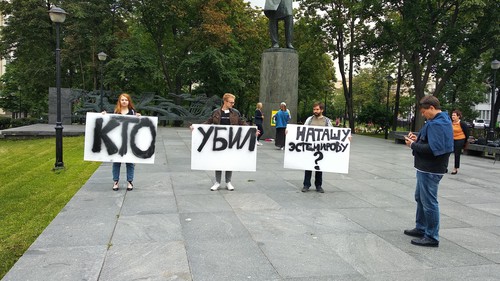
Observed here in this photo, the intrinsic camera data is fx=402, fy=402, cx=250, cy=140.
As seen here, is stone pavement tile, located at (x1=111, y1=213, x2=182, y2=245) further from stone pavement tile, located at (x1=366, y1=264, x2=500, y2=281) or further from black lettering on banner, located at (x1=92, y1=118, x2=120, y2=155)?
stone pavement tile, located at (x1=366, y1=264, x2=500, y2=281)

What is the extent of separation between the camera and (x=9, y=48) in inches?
1328

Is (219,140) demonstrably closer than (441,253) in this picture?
No

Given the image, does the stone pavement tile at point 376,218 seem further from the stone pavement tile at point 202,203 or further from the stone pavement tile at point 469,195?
the stone pavement tile at point 469,195

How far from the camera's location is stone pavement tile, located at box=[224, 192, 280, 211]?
6.83 metres

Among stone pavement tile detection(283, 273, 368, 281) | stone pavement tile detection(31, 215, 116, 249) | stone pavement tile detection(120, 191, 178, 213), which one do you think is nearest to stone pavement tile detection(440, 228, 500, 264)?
stone pavement tile detection(283, 273, 368, 281)

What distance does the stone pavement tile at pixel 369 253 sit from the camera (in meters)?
4.39

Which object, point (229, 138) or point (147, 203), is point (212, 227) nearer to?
point (147, 203)

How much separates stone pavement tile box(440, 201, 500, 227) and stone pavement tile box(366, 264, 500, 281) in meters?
2.11

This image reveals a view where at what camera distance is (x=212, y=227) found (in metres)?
5.62

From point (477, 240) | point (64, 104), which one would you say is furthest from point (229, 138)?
point (64, 104)

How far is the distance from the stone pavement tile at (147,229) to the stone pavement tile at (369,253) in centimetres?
203

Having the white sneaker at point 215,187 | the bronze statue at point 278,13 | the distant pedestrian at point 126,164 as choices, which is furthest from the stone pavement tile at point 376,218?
the bronze statue at point 278,13

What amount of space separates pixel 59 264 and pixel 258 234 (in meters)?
2.41

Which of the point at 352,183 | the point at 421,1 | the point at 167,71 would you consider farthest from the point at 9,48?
the point at 352,183
